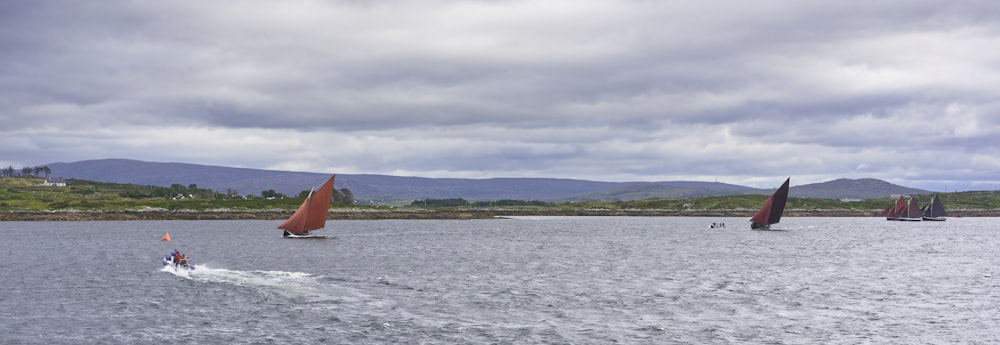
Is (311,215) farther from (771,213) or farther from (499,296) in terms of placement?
(771,213)

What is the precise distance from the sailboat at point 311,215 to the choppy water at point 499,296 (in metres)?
16.3

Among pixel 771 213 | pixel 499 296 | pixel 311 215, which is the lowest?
pixel 499 296

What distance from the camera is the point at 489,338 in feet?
149

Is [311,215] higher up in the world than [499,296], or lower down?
higher up

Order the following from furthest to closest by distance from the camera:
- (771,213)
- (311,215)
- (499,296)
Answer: (771,213), (311,215), (499,296)

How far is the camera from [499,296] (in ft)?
204

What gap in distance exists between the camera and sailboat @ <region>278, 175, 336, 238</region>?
420 feet

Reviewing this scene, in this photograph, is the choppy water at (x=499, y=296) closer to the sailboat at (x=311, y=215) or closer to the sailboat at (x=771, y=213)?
the sailboat at (x=311, y=215)

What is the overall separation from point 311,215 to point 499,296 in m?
76.6

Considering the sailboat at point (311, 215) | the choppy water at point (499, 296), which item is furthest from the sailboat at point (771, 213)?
the sailboat at point (311, 215)

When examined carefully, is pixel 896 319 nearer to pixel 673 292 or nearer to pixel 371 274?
pixel 673 292

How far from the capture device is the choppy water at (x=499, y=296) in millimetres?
47188

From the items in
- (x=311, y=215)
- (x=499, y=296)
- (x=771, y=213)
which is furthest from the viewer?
(x=771, y=213)

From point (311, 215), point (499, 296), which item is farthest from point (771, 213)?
point (499, 296)
